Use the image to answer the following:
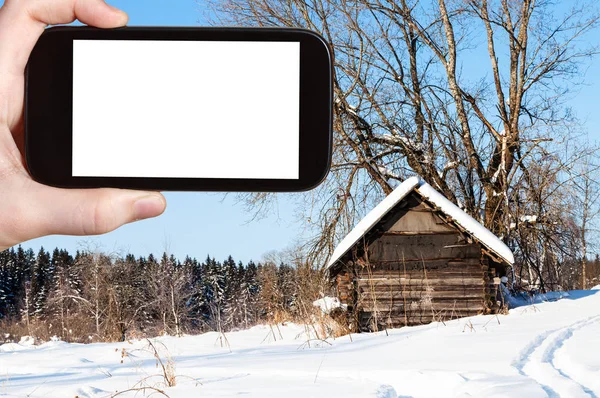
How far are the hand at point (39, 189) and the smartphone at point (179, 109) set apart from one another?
0.11 feet

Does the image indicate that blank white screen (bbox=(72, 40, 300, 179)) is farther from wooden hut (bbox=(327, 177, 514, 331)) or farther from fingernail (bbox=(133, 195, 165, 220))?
wooden hut (bbox=(327, 177, 514, 331))

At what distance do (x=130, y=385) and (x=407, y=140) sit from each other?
11.6 m

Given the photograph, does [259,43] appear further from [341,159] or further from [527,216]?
[527,216]

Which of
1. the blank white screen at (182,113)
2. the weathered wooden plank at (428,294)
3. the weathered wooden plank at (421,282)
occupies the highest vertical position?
the blank white screen at (182,113)

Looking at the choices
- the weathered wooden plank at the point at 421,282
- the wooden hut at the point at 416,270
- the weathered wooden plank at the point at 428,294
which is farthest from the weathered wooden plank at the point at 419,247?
the weathered wooden plank at the point at 428,294

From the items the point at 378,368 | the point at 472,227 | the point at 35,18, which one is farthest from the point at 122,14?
the point at 472,227

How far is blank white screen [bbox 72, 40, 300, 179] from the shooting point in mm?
1955

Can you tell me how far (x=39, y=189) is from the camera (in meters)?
2.00

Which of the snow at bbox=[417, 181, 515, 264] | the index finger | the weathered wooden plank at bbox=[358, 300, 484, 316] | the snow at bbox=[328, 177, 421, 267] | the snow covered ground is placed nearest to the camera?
the index finger

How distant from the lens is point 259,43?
1.99 meters

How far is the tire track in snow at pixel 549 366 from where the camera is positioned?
5.97m

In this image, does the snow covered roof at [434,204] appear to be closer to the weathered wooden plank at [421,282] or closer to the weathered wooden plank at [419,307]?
the weathered wooden plank at [421,282]

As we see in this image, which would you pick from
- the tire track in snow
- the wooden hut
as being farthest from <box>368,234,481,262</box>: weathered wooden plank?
the tire track in snow

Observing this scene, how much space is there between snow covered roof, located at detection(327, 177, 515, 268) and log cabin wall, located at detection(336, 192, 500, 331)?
41cm
